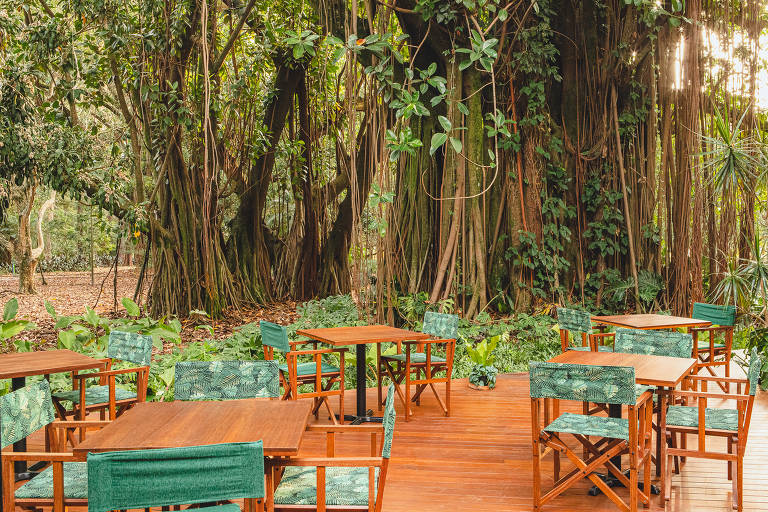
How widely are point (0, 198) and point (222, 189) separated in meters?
3.15

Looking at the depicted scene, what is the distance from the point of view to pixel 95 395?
3.98 m

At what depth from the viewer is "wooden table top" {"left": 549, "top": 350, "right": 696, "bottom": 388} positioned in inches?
115

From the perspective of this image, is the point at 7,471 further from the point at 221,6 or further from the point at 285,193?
the point at 285,193

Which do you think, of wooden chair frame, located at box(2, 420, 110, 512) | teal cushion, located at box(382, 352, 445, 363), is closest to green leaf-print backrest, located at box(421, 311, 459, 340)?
teal cushion, located at box(382, 352, 445, 363)

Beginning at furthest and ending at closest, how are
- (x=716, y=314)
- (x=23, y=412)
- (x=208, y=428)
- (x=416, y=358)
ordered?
(x=716, y=314) → (x=416, y=358) → (x=23, y=412) → (x=208, y=428)

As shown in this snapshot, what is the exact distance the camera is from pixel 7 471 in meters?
2.18

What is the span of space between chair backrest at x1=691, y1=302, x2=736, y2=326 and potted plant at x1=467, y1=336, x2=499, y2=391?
1.79m

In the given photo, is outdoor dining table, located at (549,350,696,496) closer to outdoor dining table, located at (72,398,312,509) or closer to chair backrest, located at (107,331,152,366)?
outdoor dining table, located at (72,398,312,509)

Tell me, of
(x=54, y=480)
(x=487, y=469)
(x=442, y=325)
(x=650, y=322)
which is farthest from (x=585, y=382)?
(x=650, y=322)

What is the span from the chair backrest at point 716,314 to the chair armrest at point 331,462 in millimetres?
4261

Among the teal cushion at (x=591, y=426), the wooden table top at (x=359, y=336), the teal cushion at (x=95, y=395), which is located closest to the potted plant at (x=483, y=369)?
the wooden table top at (x=359, y=336)

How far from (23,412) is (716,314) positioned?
508 cm

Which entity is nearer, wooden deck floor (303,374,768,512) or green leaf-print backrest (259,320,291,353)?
wooden deck floor (303,374,768,512)

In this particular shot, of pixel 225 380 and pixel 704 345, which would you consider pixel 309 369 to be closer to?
pixel 225 380
